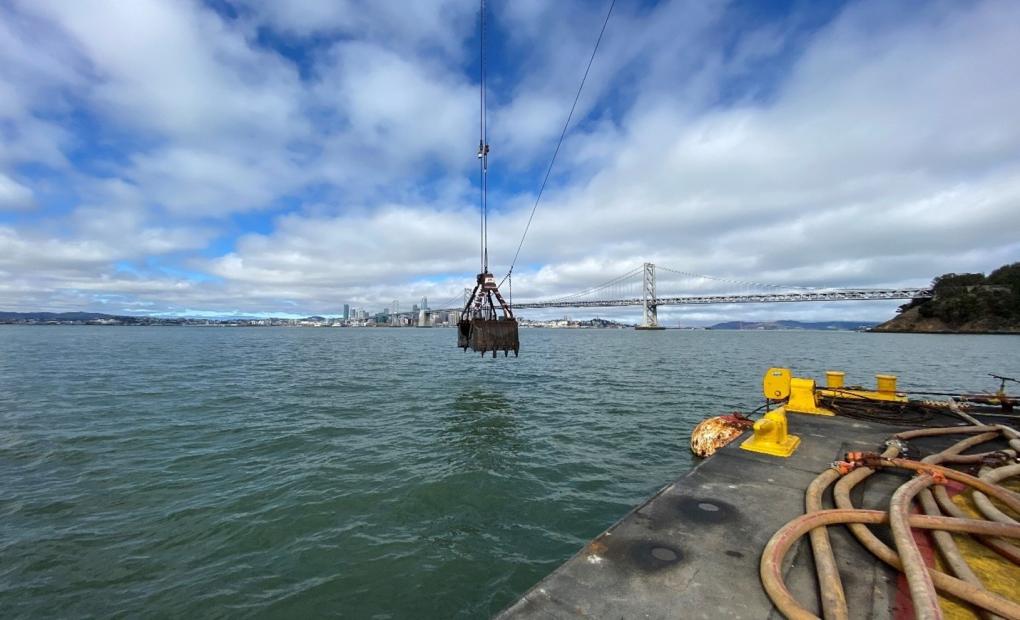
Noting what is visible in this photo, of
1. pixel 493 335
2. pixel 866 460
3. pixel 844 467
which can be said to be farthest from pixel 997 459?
pixel 493 335

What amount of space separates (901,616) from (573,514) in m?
5.34

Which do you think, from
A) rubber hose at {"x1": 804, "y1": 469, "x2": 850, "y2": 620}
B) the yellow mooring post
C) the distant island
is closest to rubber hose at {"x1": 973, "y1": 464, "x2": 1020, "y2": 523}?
rubber hose at {"x1": 804, "y1": 469, "x2": 850, "y2": 620}

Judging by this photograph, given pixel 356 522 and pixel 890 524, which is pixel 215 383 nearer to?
pixel 356 522

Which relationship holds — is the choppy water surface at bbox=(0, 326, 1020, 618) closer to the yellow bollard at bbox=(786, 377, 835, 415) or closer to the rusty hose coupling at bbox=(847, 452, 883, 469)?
the yellow bollard at bbox=(786, 377, 835, 415)

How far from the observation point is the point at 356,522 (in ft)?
25.7

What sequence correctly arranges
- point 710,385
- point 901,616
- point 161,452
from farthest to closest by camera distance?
1. point 710,385
2. point 161,452
3. point 901,616

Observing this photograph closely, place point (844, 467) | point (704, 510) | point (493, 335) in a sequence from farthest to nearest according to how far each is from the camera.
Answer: point (493, 335), point (844, 467), point (704, 510)

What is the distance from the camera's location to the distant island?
10531cm

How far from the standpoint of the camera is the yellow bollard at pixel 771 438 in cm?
773

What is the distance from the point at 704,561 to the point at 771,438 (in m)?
4.71

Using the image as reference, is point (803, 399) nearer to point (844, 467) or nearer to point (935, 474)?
point (844, 467)

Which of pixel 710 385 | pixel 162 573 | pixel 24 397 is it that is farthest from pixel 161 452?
pixel 710 385

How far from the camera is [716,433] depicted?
11.0 m

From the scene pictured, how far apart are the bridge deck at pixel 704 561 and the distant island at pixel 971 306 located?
492ft
